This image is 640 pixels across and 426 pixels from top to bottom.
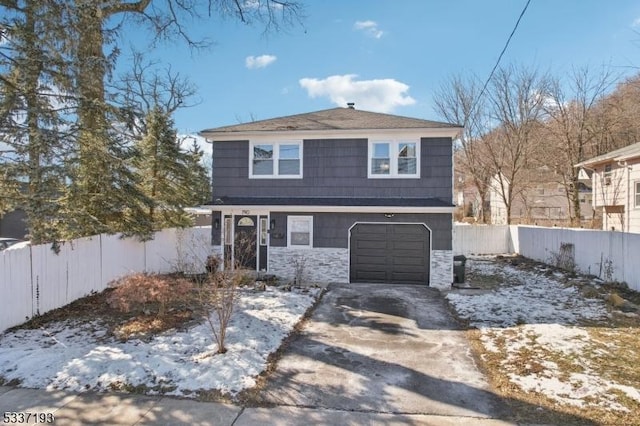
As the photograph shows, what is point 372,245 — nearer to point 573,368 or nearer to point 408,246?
point 408,246

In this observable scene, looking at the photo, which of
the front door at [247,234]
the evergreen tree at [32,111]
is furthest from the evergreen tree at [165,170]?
the evergreen tree at [32,111]

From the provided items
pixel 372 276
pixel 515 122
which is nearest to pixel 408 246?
pixel 372 276

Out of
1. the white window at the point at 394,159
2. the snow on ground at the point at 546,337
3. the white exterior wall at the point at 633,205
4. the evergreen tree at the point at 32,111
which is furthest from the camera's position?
the white exterior wall at the point at 633,205

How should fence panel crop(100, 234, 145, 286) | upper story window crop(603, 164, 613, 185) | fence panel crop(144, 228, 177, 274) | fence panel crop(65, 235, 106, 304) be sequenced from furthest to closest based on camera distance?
upper story window crop(603, 164, 613, 185), fence panel crop(144, 228, 177, 274), fence panel crop(100, 234, 145, 286), fence panel crop(65, 235, 106, 304)

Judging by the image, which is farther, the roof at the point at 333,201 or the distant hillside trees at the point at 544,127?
the distant hillside trees at the point at 544,127

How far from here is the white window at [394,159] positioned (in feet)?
41.3

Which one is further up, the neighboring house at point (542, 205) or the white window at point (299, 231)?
the neighboring house at point (542, 205)

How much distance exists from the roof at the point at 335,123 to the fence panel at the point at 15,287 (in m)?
7.24

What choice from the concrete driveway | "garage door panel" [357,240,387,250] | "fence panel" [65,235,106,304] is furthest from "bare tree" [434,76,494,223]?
"fence panel" [65,235,106,304]

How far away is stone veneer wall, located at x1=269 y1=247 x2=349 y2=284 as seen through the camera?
12789mm

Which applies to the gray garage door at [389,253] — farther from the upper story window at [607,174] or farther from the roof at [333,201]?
the upper story window at [607,174]

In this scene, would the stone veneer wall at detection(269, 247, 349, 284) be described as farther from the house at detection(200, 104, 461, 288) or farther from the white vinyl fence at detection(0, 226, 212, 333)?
the white vinyl fence at detection(0, 226, 212, 333)

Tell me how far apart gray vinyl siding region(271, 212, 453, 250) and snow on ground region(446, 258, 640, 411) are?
6.35ft

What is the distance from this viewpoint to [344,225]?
12.8m
